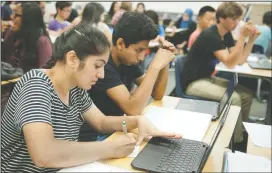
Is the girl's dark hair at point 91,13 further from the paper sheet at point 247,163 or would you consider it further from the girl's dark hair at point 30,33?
the paper sheet at point 247,163

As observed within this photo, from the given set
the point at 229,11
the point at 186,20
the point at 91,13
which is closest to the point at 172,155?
the point at 229,11

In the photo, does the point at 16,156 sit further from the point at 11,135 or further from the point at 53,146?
the point at 53,146

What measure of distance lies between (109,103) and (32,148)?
67 cm

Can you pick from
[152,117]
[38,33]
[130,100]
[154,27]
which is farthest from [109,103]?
[38,33]

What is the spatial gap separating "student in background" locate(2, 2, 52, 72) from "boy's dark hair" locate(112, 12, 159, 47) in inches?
47.2

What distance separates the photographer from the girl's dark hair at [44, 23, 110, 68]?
1112 millimetres

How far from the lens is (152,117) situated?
146 centimetres

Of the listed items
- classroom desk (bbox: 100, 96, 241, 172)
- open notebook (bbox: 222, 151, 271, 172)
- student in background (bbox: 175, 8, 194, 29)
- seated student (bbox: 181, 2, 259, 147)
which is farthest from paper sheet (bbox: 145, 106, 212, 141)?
student in background (bbox: 175, 8, 194, 29)

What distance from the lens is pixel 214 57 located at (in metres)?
2.67

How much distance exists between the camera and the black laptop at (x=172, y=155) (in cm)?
100

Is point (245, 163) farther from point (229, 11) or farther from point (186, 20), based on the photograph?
point (186, 20)

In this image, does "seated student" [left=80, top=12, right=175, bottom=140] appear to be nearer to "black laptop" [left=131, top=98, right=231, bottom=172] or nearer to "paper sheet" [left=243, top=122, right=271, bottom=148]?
"black laptop" [left=131, top=98, right=231, bottom=172]

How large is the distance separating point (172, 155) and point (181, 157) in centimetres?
3

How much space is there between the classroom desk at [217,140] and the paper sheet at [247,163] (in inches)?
1.9
